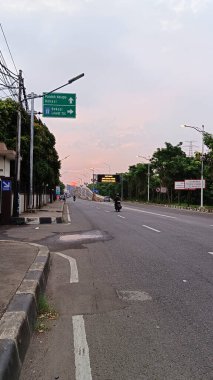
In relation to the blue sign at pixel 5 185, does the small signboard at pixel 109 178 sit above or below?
above

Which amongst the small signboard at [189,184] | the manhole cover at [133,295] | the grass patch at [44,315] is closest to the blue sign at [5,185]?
the manhole cover at [133,295]

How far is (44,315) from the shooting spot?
6.26m

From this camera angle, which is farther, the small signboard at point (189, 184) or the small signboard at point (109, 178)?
the small signboard at point (109, 178)

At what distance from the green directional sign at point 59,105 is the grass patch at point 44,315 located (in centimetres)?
2226

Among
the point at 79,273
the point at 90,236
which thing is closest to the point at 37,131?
the point at 90,236

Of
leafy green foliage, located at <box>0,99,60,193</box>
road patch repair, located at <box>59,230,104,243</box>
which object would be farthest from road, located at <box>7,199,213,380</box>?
leafy green foliage, located at <box>0,99,60,193</box>

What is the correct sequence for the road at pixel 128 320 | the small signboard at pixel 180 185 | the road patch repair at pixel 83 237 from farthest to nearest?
the small signboard at pixel 180 185 < the road patch repair at pixel 83 237 < the road at pixel 128 320

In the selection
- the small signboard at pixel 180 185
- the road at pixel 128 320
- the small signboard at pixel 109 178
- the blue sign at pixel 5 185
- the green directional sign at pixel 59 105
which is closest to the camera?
the road at pixel 128 320

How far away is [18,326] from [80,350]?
0.73 metres

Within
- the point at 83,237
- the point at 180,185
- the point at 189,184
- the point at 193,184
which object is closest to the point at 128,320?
the point at 83,237

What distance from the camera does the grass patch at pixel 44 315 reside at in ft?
18.8

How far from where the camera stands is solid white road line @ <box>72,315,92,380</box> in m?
4.30

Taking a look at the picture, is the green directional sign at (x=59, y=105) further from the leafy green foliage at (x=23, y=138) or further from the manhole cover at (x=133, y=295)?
the manhole cover at (x=133, y=295)

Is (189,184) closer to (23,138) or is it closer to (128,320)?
(23,138)
